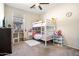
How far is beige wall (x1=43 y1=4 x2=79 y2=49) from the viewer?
131 centimetres

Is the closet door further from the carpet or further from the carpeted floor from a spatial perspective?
the carpet

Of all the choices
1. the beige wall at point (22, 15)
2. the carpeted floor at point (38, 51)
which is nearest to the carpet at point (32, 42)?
the carpeted floor at point (38, 51)

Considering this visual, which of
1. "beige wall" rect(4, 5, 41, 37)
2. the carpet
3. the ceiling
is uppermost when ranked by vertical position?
the ceiling

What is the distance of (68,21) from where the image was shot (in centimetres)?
133

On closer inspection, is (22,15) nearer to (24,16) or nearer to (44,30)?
(24,16)

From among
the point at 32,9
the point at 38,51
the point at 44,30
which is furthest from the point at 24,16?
the point at 38,51

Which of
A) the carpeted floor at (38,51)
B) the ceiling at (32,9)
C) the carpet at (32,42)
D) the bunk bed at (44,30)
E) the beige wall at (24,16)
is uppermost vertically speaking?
the ceiling at (32,9)

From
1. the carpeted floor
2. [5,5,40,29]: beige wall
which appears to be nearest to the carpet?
the carpeted floor

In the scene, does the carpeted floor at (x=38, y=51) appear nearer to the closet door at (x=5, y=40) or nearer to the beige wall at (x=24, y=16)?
the closet door at (x=5, y=40)

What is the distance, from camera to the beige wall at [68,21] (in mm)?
1311

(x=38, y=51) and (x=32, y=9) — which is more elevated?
(x=32, y=9)

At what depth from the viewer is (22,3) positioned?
1.34 metres

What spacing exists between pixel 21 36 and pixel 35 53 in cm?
27

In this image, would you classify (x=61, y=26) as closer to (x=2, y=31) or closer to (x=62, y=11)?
(x=62, y=11)
